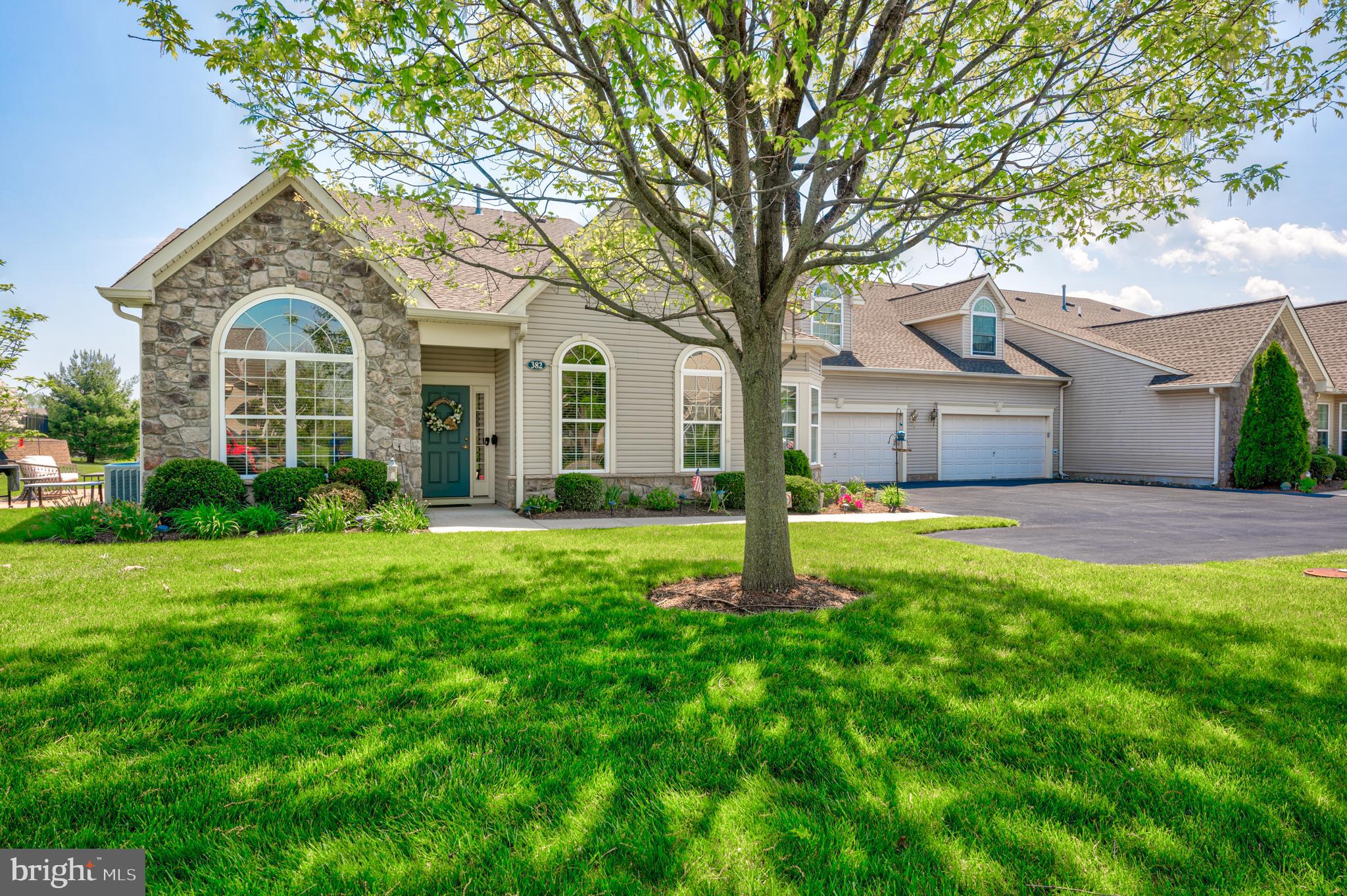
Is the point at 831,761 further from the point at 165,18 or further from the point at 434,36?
the point at 165,18

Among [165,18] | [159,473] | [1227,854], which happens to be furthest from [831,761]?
[159,473]

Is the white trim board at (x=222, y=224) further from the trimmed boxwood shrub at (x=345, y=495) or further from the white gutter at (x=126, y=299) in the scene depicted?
the trimmed boxwood shrub at (x=345, y=495)

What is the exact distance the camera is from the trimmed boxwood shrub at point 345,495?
32.3ft

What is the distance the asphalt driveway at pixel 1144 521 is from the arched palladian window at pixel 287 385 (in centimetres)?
971

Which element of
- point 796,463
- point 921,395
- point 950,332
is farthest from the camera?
point 950,332

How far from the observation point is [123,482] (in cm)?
1030

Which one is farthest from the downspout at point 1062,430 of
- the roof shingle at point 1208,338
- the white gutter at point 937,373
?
the roof shingle at point 1208,338

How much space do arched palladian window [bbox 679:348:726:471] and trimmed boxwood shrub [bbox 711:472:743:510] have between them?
0.66m

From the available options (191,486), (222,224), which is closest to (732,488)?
(191,486)

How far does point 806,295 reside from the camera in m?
7.76

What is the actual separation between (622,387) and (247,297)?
6.23 m

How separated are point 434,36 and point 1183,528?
12.5 metres

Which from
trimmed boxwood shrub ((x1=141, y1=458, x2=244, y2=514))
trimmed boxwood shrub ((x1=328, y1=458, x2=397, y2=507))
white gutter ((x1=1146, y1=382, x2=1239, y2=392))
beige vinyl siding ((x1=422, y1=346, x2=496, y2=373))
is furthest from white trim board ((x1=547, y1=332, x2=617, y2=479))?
white gutter ((x1=1146, y1=382, x2=1239, y2=392))

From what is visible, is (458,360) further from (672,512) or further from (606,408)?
(672,512)
